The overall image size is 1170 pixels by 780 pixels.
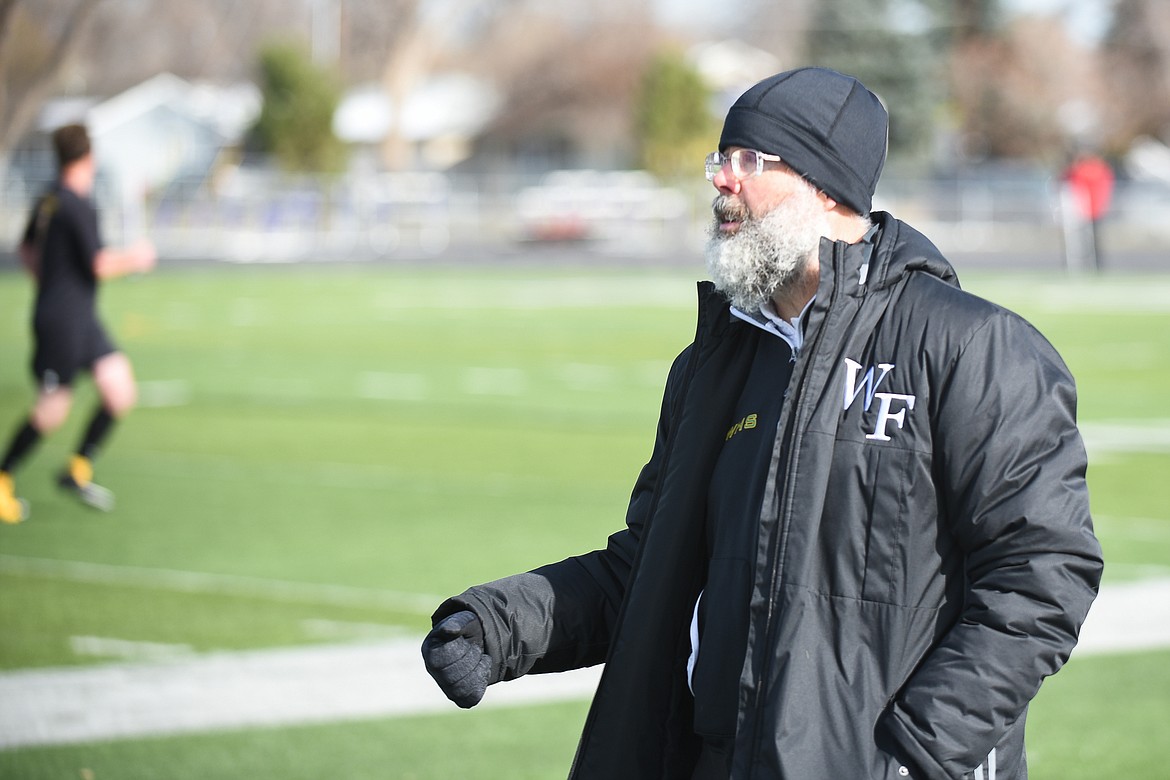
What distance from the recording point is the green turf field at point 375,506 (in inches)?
231

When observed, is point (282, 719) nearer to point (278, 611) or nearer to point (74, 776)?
point (74, 776)

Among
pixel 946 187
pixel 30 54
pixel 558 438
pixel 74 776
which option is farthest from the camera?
pixel 30 54

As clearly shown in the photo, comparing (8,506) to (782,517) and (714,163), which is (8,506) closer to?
(714,163)

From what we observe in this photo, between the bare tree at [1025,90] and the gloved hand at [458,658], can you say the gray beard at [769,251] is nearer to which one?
the gloved hand at [458,658]

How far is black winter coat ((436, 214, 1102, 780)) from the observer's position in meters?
2.73

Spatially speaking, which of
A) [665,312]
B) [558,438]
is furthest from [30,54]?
[558,438]

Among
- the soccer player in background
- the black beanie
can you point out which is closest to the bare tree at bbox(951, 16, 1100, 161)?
the soccer player in background

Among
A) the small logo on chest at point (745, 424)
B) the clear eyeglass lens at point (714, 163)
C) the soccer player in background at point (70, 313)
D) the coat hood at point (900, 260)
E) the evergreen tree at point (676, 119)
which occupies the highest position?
the evergreen tree at point (676, 119)

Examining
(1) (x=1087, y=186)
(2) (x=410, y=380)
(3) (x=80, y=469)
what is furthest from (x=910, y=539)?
(1) (x=1087, y=186)

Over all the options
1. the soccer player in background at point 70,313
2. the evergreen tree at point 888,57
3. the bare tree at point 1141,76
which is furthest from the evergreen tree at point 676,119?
the soccer player in background at point 70,313

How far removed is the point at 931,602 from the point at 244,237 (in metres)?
50.0

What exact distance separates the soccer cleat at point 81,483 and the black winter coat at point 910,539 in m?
8.49

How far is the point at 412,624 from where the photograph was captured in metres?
7.50

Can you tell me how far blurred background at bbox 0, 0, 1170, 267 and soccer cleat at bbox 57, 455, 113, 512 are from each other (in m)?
28.0
